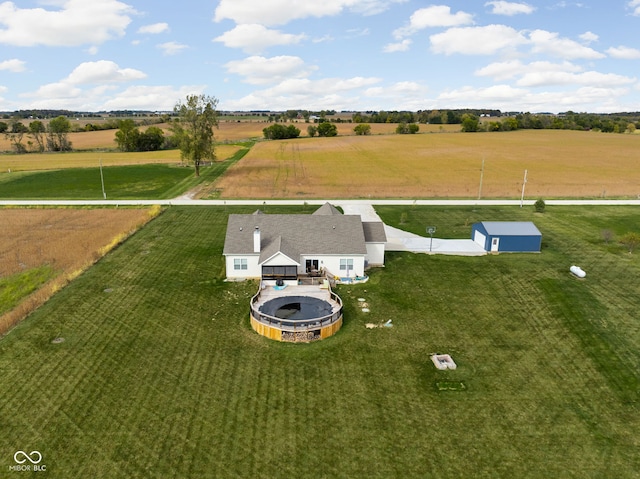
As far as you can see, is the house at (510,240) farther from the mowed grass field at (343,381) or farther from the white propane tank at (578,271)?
the white propane tank at (578,271)

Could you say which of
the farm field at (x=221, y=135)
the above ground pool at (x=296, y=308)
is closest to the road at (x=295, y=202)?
the above ground pool at (x=296, y=308)

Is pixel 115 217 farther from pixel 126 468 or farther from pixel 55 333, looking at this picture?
pixel 126 468

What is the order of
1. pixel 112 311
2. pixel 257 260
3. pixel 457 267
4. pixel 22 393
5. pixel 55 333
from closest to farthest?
pixel 22 393 → pixel 55 333 → pixel 112 311 → pixel 257 260 → pixel 457 267

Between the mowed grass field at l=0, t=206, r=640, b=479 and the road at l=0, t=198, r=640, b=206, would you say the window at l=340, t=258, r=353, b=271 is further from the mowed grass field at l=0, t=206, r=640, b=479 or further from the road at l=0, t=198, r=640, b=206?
the road at l=0, t=198, r=640, b=206

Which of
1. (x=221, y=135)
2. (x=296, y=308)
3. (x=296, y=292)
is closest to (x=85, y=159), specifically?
(x=221, y=135)

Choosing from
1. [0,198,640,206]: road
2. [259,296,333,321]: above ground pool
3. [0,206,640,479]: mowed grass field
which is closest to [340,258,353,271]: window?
[0,206,640,479]: mowed grass field

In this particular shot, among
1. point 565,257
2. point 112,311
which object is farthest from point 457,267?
point 112,311
